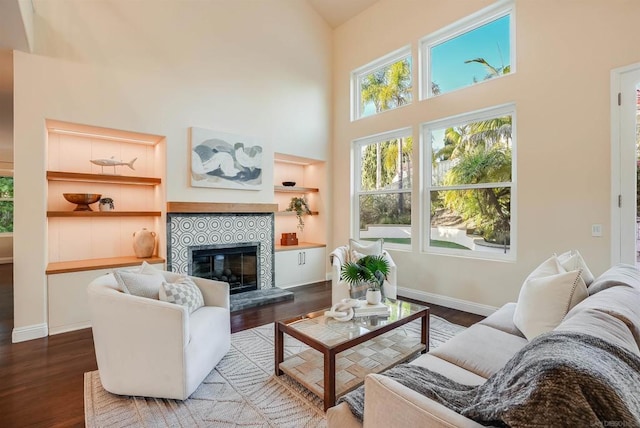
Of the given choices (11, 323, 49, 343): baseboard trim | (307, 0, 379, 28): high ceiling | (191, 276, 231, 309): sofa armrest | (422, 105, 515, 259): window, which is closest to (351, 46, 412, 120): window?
(422, 105, 515, 259): window

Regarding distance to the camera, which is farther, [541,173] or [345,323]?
[541,173]

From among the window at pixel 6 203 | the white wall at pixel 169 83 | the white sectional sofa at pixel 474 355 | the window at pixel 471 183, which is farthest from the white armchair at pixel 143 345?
the window at pixel 6 203

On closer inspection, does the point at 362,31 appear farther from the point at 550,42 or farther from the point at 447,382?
the point at 447,382

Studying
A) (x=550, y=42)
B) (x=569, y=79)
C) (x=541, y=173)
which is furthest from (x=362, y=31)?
(x=541, y=173)

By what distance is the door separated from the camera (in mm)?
2787

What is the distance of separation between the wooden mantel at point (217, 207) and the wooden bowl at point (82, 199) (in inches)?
32.1

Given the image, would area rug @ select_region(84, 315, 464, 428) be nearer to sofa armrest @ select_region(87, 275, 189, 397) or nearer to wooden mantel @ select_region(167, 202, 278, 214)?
sofa armrest @ select_region(87, 275, 189, 397)

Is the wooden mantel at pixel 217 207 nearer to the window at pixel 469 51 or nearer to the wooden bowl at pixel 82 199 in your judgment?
the wooden bowl at pixel 82 199

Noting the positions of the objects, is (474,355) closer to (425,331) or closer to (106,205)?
(425,331)

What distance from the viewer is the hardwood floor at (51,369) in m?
1.89

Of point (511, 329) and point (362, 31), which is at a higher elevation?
point (362, 31)

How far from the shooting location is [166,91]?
3900 millimetres

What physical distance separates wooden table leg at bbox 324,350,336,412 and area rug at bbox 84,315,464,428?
4.1 inches

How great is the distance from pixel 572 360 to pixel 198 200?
4077mm
